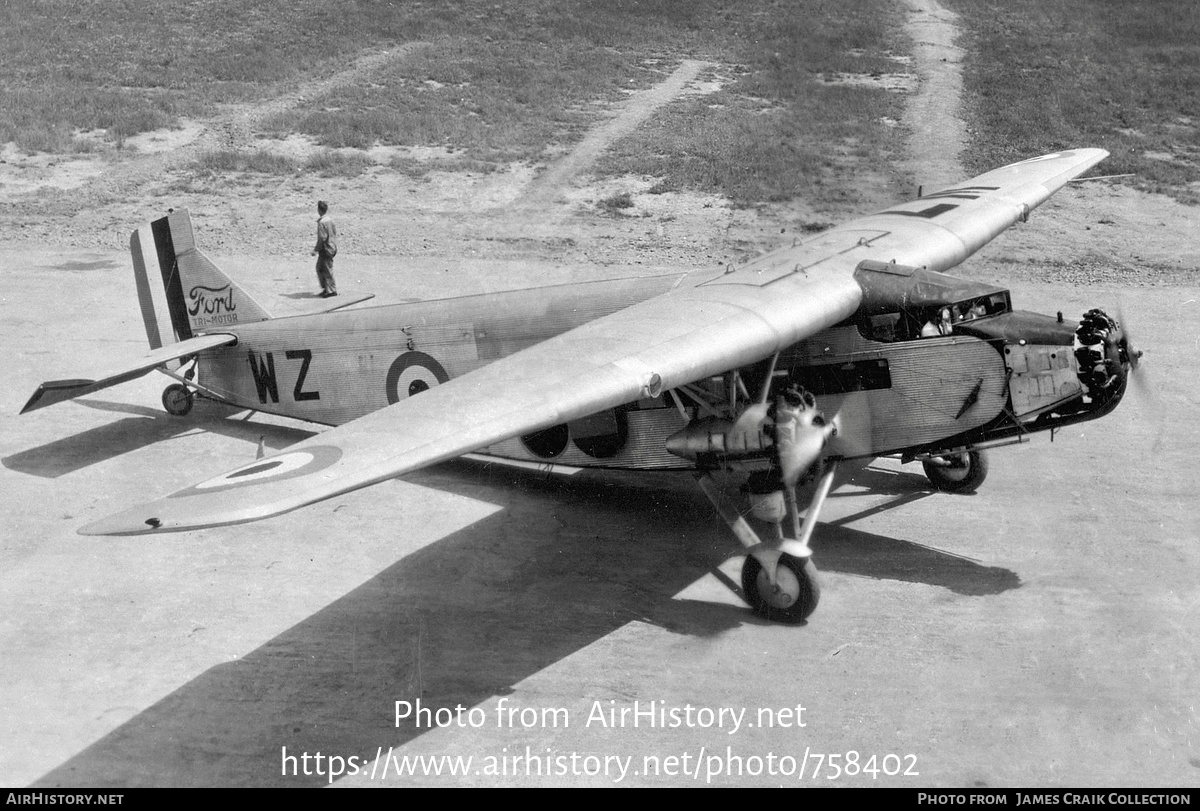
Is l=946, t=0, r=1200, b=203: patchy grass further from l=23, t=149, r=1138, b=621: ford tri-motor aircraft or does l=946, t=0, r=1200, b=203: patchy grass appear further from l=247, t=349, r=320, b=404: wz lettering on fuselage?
l=247, t=349, r=320, b=404: wz lettering on fuselage

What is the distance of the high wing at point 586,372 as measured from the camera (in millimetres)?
6828

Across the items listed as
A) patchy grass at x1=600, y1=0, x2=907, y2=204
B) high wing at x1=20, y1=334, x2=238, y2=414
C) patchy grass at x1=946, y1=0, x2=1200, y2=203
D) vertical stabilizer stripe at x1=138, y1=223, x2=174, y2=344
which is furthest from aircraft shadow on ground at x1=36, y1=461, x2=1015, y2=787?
patchy grass at x1=946, y1=0, x2=1200, y2=203

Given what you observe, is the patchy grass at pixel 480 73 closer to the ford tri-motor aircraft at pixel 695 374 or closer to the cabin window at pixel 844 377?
the ford tri-motor aircraft at pixel 695 374

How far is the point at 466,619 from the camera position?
10.3 meters

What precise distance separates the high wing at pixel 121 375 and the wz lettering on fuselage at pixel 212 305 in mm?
379

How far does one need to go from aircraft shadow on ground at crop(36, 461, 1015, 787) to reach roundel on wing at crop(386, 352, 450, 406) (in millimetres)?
1137

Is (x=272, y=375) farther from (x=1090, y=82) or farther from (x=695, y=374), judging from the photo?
(x=1090, y=82)

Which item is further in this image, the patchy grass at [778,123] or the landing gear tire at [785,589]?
the patchy grass at [778,123]

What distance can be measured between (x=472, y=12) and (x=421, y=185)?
72.9 ft

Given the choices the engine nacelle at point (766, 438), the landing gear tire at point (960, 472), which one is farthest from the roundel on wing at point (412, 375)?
the landing gear tire at point (960, 472)

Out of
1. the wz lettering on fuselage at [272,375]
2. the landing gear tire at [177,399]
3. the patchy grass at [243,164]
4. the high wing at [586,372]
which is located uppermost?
the high wing at [586,372]

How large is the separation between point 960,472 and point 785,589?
3706 millimetres

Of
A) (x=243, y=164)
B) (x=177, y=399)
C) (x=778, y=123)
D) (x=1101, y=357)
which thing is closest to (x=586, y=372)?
(x=1101, y=357)

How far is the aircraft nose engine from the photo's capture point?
10.0 metres
